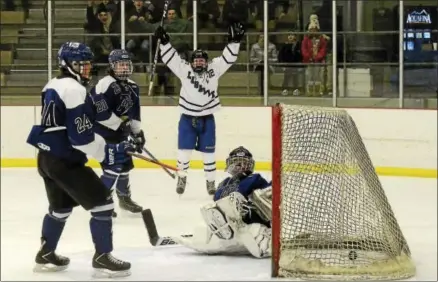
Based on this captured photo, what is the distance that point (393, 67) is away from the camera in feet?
27.5

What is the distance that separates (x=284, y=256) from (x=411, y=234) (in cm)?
117

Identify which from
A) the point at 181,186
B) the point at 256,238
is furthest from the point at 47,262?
the point at 181,186

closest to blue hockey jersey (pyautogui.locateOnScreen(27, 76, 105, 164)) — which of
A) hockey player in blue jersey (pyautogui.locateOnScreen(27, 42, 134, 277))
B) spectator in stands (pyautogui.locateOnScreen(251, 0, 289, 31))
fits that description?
hockey player in blue jersey (pyautogui.locateOnScreen(27, 42, 134, 277))

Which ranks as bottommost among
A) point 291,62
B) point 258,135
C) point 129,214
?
point 129,214

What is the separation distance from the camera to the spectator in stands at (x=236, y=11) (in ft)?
28.9

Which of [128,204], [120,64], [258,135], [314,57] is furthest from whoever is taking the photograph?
[314,57]

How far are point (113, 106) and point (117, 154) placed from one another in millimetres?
340

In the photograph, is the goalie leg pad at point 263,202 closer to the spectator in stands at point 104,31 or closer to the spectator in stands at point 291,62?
the spectator in stands at point 291,62

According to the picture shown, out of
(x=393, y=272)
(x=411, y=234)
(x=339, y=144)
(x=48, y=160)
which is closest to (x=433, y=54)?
(x=411, y=234)

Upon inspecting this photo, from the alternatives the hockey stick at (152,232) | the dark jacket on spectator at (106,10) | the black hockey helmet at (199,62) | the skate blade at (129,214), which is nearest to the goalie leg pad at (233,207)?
the hockey stick at (152,232)

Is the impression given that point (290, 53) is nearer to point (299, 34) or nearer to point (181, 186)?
point (299, 34)

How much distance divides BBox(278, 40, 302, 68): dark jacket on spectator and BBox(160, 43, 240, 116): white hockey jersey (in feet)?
6.21

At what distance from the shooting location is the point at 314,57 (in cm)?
861

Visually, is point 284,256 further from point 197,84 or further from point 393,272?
point 197,84
